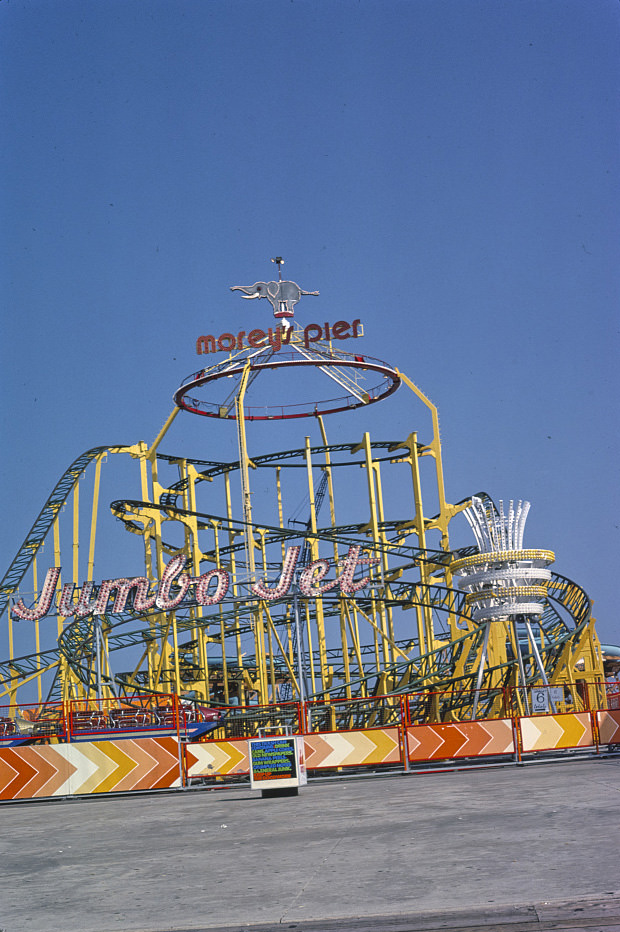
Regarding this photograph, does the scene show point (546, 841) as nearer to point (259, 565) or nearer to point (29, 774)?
point (29, 774)

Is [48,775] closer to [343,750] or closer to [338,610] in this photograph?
[343,750]

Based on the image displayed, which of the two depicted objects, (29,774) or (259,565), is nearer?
(29,774)

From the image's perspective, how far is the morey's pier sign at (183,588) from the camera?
92.5ft

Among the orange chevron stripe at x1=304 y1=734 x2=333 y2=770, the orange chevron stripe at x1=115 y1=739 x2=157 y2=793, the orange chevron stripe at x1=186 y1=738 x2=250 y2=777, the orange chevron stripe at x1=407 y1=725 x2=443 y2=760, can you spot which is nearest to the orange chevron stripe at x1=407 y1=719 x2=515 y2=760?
the orange chevron stripe at x1=407 y1=725 x2=443 y2=760

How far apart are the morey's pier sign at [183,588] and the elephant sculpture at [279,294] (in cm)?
938

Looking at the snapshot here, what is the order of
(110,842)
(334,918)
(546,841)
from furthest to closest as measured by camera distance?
(110,842) < (546,841) < (334,918)

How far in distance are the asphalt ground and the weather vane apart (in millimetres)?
23858

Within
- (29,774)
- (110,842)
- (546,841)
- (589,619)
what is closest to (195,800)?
(29,774)

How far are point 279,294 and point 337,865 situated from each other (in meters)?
29.4

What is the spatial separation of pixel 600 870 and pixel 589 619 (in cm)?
2188

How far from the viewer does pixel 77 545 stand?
39.4 metres

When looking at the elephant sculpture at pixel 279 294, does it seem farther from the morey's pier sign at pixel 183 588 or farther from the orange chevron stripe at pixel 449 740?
the orange chevron stripe at pixel 449 740

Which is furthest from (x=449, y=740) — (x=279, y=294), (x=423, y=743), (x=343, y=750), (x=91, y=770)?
(x=279, y=294)

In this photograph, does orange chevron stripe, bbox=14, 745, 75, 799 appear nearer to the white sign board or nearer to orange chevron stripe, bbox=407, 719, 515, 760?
orange chevron stripe, bbox=407, 719, 515, 760
